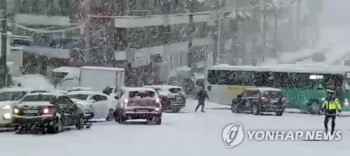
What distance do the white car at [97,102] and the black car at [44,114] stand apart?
373cm

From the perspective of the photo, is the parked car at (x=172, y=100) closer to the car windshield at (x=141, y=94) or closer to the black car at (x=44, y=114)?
the car windshield at (x=141, y=94)

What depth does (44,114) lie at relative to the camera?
21016 millimetres

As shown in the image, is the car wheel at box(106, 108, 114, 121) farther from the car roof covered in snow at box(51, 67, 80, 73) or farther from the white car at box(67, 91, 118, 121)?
the car roof covered in snow at box(51, 67, 80, 73)

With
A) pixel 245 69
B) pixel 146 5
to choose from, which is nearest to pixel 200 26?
pixel 146 5

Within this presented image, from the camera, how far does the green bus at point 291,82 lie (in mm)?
39625

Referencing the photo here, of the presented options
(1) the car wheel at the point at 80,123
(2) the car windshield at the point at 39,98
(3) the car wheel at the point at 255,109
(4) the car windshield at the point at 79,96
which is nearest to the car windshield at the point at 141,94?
(4) the car windshield at the point at 79,96

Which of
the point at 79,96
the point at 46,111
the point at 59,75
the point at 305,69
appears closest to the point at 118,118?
the point at 79,96

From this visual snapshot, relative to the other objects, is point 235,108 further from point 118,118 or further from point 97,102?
point 97,102

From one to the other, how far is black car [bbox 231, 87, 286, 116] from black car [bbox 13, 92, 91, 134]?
14.7 metres

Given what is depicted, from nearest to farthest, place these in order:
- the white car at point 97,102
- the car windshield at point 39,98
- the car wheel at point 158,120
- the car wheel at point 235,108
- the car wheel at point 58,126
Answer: the car wheel at point 58,126 → the car windshield at point 39,98 → the car wheel at point 158,120 → the white car at point 97,102 → the car wheel at point 235,108

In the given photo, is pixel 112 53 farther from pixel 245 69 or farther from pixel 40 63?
pixel 245 69

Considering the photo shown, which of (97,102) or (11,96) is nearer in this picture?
(11,96)

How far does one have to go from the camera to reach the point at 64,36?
56.3 m

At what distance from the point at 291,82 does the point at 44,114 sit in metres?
23.9
